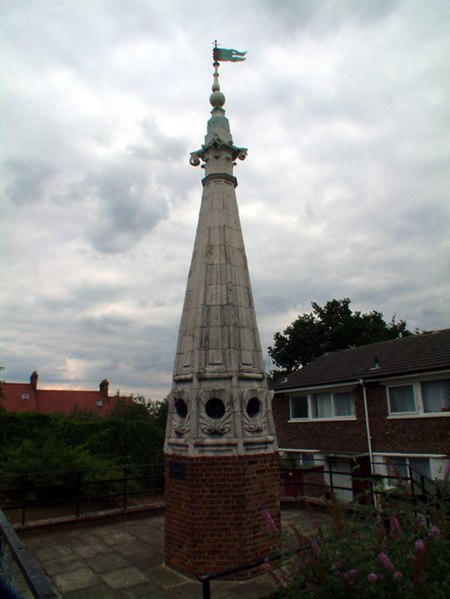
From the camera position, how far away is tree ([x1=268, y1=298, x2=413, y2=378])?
37.8 m

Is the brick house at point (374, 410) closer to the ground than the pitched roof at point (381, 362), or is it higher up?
closer to the ground

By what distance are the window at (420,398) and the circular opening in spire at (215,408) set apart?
9.82 m

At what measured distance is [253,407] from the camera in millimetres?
6652

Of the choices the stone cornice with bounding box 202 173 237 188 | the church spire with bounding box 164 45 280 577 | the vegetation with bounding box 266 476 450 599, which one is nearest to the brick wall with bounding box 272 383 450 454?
the church spire with bounding box 164 45 280 577

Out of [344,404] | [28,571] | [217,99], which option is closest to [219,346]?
[28,571]

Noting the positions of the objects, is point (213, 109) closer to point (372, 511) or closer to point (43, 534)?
point (372, 511)

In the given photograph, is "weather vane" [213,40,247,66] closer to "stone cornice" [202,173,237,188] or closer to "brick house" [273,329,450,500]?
"stone cornice" [202,173,237,188]

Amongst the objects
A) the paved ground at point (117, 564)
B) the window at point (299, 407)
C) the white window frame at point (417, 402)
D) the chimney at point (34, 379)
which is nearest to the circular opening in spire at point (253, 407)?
the paved ground at point (117, 564)

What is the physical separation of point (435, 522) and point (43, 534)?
7.44 metres

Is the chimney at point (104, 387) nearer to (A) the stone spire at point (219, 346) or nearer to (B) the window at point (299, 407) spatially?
(B) the window at point (299, 407)

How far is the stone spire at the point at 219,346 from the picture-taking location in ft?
20.5

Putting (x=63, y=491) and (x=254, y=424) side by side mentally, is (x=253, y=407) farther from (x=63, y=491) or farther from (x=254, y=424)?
(x=63, y=491)

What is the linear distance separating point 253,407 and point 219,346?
113 centimetres

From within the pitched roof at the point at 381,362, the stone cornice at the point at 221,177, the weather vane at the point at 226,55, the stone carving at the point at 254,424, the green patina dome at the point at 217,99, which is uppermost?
the weather vane at the point at 226,55
